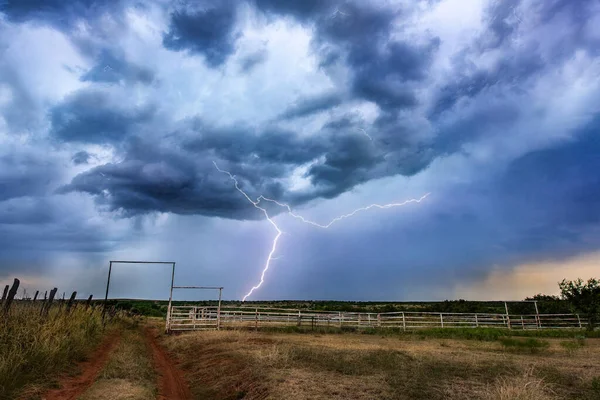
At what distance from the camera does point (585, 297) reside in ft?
111

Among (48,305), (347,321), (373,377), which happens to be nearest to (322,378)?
(373,377)

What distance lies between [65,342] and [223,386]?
5.72 meters

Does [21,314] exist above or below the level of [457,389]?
above

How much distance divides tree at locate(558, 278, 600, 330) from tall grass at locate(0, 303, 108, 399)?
36.9m

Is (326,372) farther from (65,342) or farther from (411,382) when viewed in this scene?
(65,342)

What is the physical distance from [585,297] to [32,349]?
39.9 meters

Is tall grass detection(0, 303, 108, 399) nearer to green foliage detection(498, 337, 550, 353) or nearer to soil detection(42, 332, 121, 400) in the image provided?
soil detection(42, 332, 121, 400)

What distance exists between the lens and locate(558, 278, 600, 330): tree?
32969 mm

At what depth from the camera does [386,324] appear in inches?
1442

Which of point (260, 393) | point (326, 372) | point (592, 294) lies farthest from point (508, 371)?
point (592, 294)

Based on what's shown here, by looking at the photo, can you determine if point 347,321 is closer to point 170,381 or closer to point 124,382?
point 170,381

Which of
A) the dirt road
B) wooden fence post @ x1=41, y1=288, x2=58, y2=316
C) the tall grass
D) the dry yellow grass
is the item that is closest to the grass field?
the dirt road

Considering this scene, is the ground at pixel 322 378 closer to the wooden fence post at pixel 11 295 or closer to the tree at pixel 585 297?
the wooden fence post at pixel 11 295

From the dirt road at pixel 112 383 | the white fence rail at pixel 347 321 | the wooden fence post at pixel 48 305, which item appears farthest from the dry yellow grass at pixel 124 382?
the white fence rail at pixel 347 321
